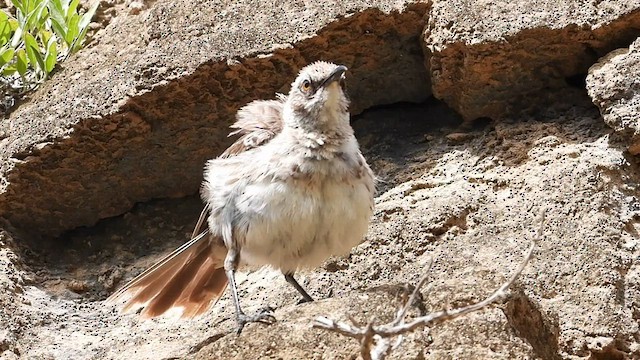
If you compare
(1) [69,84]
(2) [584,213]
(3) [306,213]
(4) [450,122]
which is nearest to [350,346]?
(3) [306,213]

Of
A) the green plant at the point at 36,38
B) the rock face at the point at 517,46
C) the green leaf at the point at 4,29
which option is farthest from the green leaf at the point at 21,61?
the rock face at the point at 517,46

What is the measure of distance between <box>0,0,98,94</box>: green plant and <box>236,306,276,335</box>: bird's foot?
2.47 meters

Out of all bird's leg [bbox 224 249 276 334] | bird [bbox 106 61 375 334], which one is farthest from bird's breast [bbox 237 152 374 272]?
bird's leg [bbox 224 249 276 334]

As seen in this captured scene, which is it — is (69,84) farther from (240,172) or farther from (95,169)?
(240,172)

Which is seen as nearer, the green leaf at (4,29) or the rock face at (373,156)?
the rock face at (373,156)

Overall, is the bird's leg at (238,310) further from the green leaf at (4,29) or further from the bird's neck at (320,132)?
the green leaf at (4,29)

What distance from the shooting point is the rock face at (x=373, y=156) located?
16.6 ft

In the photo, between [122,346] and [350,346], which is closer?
[350,346]

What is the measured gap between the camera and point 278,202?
4.62 metres

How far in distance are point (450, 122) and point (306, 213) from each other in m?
1.74

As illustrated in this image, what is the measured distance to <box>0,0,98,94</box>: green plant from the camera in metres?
6.06

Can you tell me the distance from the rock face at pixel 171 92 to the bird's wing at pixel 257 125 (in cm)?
54

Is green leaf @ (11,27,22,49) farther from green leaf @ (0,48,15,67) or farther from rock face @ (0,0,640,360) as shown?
rock face @ (0,0,640,360)

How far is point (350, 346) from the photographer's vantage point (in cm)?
398
